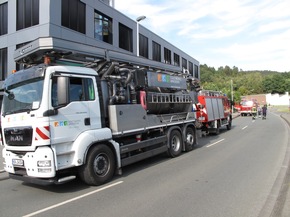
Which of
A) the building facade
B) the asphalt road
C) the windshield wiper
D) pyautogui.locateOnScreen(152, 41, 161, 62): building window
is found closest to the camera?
the asphalt road

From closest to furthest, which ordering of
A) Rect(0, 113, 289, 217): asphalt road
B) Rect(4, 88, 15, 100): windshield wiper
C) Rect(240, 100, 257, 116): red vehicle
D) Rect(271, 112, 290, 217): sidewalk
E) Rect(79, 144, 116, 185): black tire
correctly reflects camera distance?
Rect(271, 112, 290, 217): sidewalk
Rect(0, 113, 289, 217): asphalt road
Rect(79, 144, 116, 185): black tire
Rect(4, 88, 15, 100): windshield wiper
Rect(240, 100, 257, 116): red vehicle

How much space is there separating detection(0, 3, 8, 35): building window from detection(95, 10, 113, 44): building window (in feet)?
23.7

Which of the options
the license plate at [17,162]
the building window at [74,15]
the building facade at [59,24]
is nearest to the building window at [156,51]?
the building facade at [59,24]

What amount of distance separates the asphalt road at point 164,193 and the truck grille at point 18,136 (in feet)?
3.93

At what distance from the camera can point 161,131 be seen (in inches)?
404

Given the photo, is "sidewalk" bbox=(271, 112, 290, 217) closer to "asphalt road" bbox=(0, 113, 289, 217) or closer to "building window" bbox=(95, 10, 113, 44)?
"asphalt road" bbox=(0, 113, 289, 217)

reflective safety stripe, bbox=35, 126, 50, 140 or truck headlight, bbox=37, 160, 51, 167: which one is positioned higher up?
reflective safety stripe, bbox=35, 126, 50, 140

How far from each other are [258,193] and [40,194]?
4818 millimetres

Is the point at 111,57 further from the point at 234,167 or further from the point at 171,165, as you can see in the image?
the point at 234,167

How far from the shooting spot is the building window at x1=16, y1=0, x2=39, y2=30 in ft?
67.0

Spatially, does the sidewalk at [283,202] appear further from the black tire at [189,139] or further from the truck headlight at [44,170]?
the black tire at [189,139]

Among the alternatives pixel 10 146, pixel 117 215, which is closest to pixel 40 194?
pixel 10 146

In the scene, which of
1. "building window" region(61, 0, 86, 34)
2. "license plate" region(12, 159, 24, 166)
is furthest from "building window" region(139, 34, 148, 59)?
"license plate" region(12, 159, 24, 166)

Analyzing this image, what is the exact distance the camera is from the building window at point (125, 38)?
28.9m
